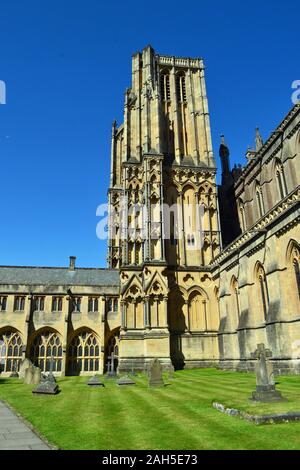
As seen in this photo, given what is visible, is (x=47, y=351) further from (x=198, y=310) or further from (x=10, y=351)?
(x=198, y=310)

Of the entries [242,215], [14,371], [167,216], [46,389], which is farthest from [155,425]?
[14,371]

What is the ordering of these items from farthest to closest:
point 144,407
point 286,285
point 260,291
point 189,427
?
point 260,291 → point 286,285 → point 144,407 → point 189,427

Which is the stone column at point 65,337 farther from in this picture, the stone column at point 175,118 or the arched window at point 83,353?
Result: the stone column at point 175,118

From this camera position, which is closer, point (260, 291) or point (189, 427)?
point (189, 427)

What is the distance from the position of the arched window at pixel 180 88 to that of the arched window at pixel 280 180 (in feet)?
52.9

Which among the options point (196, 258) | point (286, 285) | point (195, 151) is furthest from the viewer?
point (195, 151)

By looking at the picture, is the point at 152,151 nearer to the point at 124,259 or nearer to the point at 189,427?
the point at 124,259

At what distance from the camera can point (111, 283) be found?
1623 inches

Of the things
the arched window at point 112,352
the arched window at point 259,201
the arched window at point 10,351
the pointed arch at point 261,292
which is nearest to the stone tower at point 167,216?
the arched window at point 259,201

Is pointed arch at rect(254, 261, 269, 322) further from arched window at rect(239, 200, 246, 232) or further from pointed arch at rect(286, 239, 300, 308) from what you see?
arched window at rect(239, 200, 246, 232)

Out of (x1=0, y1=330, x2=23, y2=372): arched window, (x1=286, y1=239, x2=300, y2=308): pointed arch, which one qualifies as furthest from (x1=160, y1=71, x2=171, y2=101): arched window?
(x1=0, y1=330, x2=23, y2=372): arched window

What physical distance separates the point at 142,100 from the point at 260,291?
23.7 metres

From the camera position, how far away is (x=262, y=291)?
24.7 m

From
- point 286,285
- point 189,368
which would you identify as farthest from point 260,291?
point 189,368
